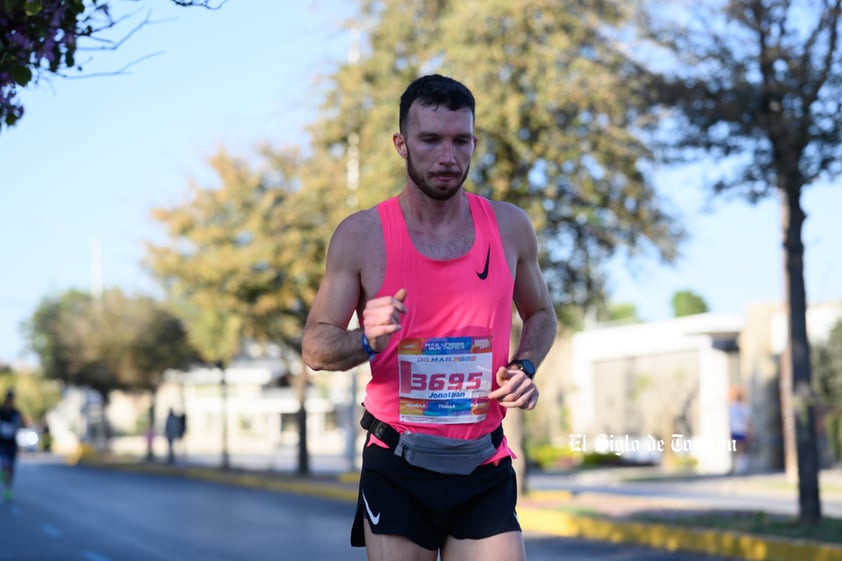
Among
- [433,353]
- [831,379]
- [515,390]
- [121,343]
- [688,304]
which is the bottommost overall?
[515,390]

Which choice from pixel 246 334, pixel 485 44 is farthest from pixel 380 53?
pixel 246 334

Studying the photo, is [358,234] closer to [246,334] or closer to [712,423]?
[246,334]

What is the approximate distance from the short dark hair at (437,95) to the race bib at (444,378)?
633 mm

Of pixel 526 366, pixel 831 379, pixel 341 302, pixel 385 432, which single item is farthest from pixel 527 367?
pixel 831 379

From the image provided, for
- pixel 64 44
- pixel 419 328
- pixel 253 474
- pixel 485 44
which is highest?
pixel 485 44

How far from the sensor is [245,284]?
2950cm

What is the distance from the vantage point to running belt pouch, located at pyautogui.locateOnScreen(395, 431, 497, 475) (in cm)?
390

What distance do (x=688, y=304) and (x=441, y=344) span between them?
255 ft

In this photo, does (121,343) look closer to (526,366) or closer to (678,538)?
(678,538)

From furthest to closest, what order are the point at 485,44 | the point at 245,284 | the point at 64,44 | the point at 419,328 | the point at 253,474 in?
the point at 253,474, the point at 245,284, the point at 485,44, the point at 64,44, the point at 419,328

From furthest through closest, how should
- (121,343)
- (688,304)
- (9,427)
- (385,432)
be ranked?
(688,304), (121,343), (9,427), (385,432)

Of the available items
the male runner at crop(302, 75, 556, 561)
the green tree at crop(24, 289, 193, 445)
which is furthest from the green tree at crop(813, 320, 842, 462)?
the male runner at crop(302, 75, 556, 561)

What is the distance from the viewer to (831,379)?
106 ft

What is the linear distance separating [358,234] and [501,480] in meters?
0.84
